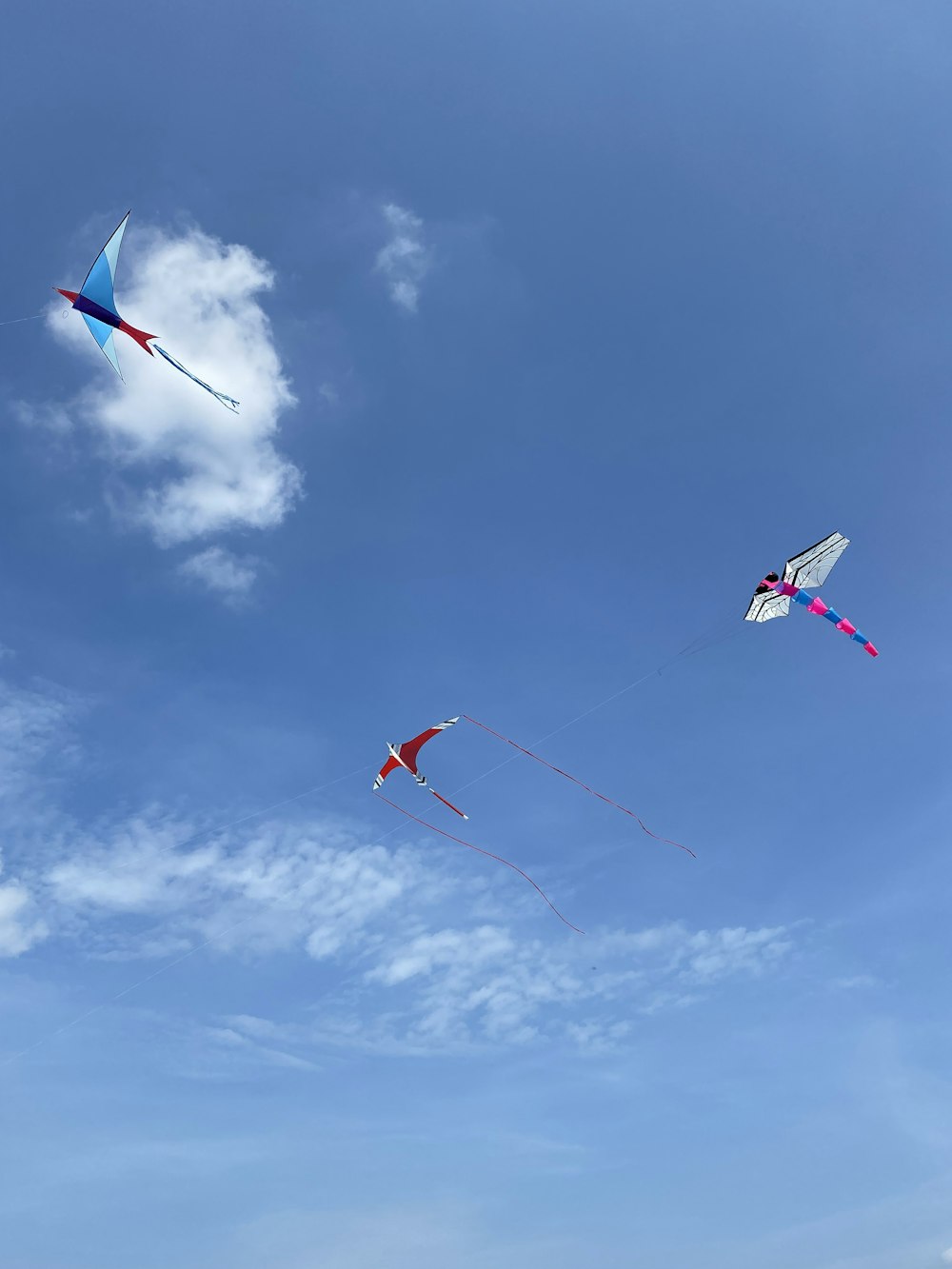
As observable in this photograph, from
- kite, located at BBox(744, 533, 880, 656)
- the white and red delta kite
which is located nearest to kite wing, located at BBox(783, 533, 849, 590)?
kite, located at BBox(744, 533, 880, 656)

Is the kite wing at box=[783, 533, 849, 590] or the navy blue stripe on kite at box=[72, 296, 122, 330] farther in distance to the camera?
the kite wing at box=[783, 533, 849, 590]

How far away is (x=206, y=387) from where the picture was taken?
1234 inches

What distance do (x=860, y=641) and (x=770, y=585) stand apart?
6.87m

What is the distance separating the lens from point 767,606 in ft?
133

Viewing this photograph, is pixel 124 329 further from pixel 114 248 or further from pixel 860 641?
pixel 860 641

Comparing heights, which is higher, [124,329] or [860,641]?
[124,329]

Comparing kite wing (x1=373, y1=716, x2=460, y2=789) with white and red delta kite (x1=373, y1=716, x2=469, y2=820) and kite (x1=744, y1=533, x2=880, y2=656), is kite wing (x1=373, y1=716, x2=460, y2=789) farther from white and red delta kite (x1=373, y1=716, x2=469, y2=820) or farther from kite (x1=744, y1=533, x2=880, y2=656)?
kite (x1=744, y1=533, x2=880, y2=656)

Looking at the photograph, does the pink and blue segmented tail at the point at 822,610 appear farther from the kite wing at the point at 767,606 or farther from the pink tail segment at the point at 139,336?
the pink tail segment at the point at 139,336

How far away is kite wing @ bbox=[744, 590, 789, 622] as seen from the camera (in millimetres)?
40250

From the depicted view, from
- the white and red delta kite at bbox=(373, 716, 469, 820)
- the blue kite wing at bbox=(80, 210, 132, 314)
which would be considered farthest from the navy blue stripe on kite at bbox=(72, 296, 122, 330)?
the white and red delta kite at bbox=(373, 716, 469, 820)

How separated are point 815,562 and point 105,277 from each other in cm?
3403

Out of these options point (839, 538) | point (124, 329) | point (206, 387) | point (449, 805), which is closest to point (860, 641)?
point (839, 538)

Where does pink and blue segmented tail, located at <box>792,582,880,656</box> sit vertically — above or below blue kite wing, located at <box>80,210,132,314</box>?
below

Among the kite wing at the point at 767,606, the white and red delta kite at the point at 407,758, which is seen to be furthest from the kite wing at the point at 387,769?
the kite wing at the point at 767,606
